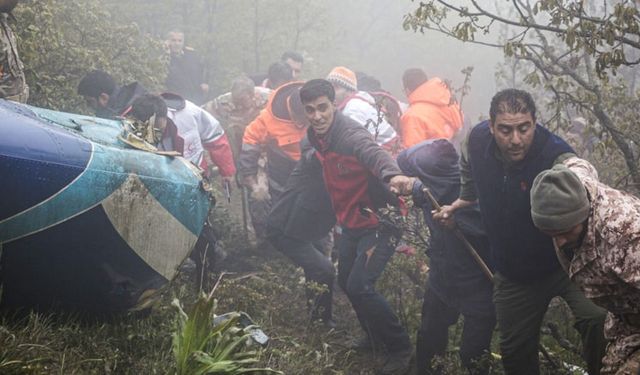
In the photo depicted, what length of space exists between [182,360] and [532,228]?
83.0 inches

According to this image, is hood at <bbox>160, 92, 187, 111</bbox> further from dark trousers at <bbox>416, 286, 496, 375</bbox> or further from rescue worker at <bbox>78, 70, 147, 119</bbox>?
dark trousers at <bbox>416, 286, 496, 375</bbox>

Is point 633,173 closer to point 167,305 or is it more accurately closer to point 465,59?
point 167,305

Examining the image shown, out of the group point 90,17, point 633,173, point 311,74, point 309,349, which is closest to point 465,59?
point 311,74

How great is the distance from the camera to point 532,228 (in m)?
3.64

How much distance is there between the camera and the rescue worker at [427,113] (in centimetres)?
737

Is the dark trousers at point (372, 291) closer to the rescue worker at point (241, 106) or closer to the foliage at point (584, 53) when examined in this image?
the foliage at point (584, 53)

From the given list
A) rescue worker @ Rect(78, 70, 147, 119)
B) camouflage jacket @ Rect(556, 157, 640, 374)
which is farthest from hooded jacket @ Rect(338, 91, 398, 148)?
camouflage jacket @ Rect(556, 157, 640, 374)

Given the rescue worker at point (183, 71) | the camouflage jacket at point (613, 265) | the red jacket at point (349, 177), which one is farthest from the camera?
the rescue worker at point (183, 71)

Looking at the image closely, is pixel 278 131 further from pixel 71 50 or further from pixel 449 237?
pixel 449 237

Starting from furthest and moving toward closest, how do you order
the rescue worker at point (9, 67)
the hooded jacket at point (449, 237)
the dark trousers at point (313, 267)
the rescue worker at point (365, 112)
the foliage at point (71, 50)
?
the rescue worker at point (365, 112) → the foliage at point (71, 50) → the dark trousers at point (313, 267) → the rescue worker at point (9, 67) → the hooded jacket at point (449, 237)

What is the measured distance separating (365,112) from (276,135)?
3.40 feet

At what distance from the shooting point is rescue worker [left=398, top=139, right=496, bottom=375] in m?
4.21

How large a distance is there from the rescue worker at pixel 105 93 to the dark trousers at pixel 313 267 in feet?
7.96

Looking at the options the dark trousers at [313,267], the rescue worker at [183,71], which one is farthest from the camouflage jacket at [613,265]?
the rescue worker at [183,71]
